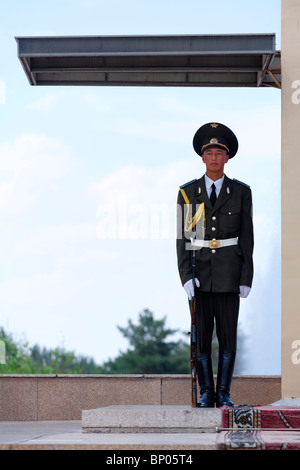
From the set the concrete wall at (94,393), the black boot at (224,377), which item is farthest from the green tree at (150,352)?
the black boot at (224,377)

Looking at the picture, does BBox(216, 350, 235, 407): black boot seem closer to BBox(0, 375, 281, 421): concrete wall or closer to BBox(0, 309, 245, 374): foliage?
BBox(0, 375, 281, 421): concrete wall

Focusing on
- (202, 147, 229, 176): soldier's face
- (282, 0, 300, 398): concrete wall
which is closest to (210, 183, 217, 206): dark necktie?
(202, 147, 229, 176): soldier's face

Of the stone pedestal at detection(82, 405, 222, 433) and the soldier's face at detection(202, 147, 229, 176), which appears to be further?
the soldier's face at detection(202, 147, 229, 176)

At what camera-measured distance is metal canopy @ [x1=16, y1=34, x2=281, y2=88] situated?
370 inches

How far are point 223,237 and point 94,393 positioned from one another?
10.7 feet

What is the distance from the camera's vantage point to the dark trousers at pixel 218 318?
7816mm

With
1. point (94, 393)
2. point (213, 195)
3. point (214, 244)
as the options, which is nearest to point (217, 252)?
point (214, 244)

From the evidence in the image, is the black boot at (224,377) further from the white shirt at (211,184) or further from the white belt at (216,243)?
the white shirt at (211,184)

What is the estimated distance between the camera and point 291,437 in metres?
6.20

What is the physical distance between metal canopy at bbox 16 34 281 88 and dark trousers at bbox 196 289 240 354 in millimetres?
2940

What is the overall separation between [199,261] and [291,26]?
3.08 metres

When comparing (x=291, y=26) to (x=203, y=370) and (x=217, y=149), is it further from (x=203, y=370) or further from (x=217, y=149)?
(x=203, y=370)

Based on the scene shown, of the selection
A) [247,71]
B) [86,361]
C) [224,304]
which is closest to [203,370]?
[224,304]

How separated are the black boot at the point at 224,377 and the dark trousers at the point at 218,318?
0.07 m
